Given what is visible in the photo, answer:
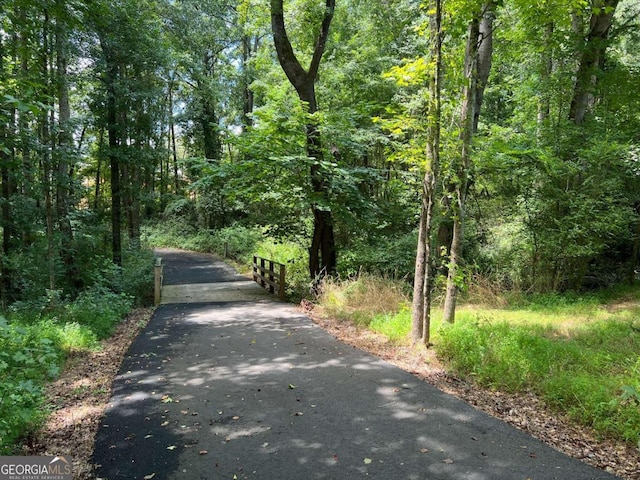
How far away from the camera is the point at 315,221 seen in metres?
11.5

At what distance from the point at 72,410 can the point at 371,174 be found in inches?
333

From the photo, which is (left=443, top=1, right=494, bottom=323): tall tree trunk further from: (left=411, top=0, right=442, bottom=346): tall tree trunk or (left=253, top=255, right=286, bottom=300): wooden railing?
(left=253, top=255, right=286, bottom=300): wooden railing

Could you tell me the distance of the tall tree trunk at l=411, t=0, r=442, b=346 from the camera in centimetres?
573

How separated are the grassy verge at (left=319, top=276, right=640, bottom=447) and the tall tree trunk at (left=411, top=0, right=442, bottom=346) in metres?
0.29

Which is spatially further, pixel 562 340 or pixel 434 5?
pixel 562 340

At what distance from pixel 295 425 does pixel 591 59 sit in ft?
37.5

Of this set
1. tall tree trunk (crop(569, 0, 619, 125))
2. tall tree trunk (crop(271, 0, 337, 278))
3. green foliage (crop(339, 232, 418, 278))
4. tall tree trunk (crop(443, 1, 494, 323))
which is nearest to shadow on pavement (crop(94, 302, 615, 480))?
tall tree trunk (crop(443, 1, 494, 323))

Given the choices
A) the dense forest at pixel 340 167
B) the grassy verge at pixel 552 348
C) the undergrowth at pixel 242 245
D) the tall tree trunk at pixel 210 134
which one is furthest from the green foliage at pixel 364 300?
the tall tree trunk at pixel 210 134

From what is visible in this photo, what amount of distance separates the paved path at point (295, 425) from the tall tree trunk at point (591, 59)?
29.5ft

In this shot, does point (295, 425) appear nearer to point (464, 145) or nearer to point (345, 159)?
point (464, 145)

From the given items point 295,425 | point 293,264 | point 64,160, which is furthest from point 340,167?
point 295,425

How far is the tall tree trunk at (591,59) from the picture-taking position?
10.2m

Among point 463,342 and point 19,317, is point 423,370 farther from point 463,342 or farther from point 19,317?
point 19,317

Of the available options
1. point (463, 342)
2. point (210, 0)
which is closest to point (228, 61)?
point (210, 0)
